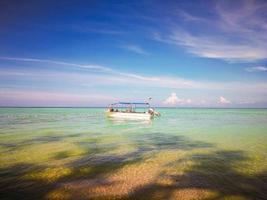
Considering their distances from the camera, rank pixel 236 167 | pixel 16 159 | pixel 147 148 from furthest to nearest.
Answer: pixel 147 148
pixel 16 159
pixel 236 167

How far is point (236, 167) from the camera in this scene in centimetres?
1062

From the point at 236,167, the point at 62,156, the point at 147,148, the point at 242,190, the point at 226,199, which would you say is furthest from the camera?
the point at 147,148

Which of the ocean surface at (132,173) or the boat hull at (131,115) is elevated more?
the boat hull at (131,115)

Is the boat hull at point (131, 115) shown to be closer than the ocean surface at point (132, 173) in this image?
No

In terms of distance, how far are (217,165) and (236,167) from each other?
788 millimetres

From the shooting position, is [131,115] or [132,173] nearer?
[132,173]

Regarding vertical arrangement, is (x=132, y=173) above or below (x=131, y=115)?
below

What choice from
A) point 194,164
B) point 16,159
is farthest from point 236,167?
point 16,159

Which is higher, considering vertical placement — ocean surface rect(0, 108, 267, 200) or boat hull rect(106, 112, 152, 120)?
boat hull rect(106, 112, 152, 120)

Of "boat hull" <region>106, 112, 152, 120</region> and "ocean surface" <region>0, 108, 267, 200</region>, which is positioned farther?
"boat hull" <region>106, 112, 152, 120</region>

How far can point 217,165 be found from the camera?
36.2ft

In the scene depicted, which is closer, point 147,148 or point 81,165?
point 81,165

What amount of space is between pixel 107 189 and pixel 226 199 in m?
3.57

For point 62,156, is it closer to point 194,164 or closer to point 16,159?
point 16,159
